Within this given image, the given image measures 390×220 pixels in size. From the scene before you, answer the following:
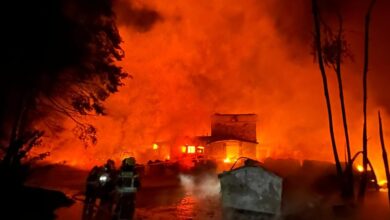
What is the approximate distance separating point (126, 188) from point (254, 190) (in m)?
5.83

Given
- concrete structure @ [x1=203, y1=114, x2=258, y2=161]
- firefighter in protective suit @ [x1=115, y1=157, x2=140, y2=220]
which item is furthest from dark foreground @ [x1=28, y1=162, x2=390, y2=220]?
concrete structure @ [x1=203, y1=114, x2=258, y2=161]

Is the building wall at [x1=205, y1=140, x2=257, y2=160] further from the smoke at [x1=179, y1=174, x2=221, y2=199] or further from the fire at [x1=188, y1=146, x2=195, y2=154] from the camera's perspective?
the smoke at [x1=179, y1=174, x2=221, y2=199]

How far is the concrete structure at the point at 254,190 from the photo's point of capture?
14.1 meters

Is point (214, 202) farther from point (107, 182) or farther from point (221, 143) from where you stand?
point (221, 143)

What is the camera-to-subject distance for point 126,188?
10.3 metres

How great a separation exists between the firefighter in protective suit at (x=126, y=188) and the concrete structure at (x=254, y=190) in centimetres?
525

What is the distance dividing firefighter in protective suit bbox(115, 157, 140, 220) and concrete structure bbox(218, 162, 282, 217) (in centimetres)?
525

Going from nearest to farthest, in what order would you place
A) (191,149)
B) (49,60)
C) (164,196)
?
(49,60) → (164,196) → (191,149)

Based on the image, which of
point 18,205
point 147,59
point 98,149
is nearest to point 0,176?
point 18,205

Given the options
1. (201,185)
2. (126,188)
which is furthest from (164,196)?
(126,188)

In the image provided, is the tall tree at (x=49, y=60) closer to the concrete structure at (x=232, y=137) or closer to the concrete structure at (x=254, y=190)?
the concrete structure at (x=254, y=190)

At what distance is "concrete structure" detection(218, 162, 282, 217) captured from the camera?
1408 cm

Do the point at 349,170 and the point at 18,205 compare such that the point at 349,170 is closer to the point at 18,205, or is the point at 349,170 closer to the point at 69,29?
the point at 18,205

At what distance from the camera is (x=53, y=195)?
50.1 ft
